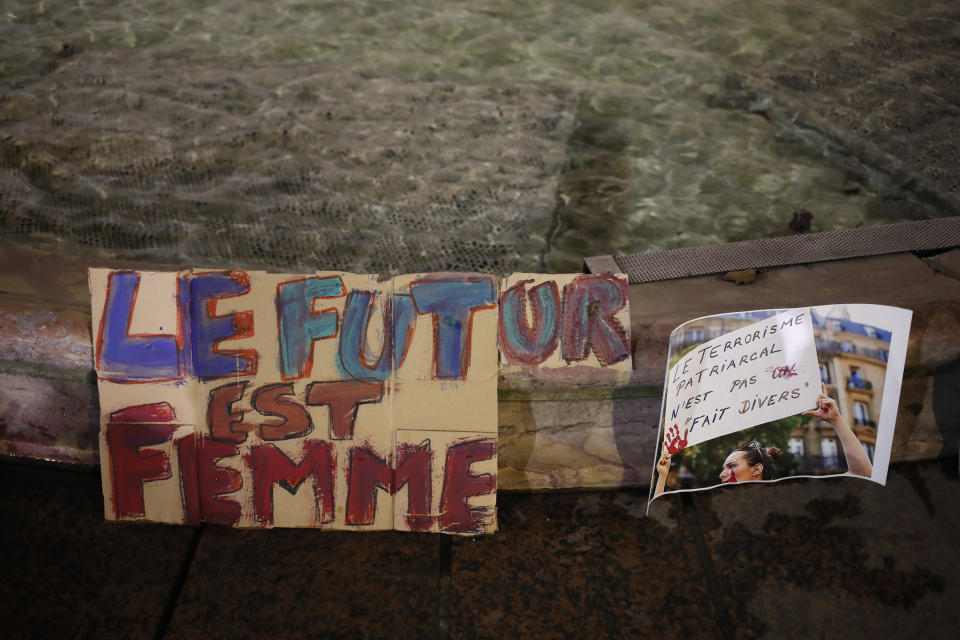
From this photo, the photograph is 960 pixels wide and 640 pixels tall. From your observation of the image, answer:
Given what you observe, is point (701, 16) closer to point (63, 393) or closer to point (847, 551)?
point (847, 551)

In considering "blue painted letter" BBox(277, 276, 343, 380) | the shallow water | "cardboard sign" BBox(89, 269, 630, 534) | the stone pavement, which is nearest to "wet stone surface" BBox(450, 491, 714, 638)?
the stone pavement

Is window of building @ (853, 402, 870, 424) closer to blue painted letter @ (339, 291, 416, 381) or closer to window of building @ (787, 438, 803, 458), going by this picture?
window of building @ (787, 438, 803, 458)

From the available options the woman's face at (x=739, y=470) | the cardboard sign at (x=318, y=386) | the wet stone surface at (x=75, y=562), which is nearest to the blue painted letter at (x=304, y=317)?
the cardboard sign at (x=318, y=386)

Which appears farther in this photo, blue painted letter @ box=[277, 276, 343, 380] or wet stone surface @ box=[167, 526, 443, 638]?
blue painted letter @ box=[277, 276, 343, 380]

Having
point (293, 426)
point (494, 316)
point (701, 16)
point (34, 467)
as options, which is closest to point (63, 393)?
point (34, 467)

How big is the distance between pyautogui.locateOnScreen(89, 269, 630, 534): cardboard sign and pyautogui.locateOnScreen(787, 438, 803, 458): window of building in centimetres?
43

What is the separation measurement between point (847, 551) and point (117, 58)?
3987mm

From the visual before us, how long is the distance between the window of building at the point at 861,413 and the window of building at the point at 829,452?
71 mm

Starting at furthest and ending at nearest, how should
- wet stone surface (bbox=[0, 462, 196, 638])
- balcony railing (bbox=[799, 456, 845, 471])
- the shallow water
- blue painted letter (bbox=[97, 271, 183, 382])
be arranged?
the shallow water → balcony railing (bbox=[799, 456, 845, 471]) → blue painted letter (bbox=[97, 271, 183, 382]) → wet stone surface (bbox=[0, 462, 196, 638])

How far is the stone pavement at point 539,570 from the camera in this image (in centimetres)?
180

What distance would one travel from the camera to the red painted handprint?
1974 millimetres

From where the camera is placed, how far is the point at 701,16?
192 inches

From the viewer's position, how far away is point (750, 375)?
6.38 ft

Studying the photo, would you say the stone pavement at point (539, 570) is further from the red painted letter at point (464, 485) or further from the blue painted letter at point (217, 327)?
the blue painted letter at point (217, 327)
